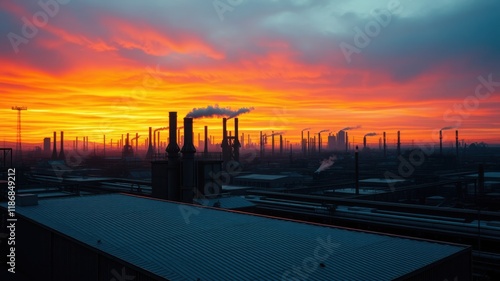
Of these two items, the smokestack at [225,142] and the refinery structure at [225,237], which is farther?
the smokestack at [225,142]

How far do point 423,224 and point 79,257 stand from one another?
16176mm

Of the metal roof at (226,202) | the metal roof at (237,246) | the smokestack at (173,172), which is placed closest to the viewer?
the metal roof at (237,246)

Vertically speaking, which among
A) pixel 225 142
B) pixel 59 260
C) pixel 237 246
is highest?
pixel 225 142

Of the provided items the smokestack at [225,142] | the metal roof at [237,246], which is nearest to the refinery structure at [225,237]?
the metal roof at [237,246]

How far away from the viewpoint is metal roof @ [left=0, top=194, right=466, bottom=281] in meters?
9.66

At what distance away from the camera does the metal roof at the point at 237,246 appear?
9664mm

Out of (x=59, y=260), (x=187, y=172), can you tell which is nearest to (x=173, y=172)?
(x=187, y=172)

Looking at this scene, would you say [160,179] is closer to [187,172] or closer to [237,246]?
[187,172]

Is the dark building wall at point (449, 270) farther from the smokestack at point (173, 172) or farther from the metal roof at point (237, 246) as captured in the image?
the smokestack at point (173, 172)

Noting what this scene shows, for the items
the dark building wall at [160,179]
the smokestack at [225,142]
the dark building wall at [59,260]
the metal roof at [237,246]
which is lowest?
the dark building wall at [59,260]

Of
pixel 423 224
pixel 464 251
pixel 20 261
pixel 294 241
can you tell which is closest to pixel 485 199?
pixel 423 224

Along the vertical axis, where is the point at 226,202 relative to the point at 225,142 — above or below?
below

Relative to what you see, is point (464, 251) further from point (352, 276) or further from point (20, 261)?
point (20, 261)

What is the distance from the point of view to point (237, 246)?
11648 millimetres
